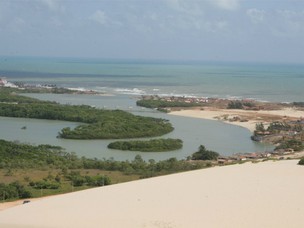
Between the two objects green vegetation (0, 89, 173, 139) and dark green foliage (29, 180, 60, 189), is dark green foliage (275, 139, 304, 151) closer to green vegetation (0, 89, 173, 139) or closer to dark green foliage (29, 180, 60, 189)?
green vegetation (0, 89, 173, 139)

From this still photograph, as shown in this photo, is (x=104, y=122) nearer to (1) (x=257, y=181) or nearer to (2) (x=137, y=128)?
(2) (x=137, y=128)

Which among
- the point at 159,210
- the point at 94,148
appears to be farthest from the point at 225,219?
the point at 94,148

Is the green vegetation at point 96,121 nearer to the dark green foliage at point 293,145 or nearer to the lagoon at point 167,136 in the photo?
the lagoon at point 167,136

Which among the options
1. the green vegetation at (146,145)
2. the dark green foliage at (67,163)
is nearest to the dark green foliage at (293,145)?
the green vegetation at (146,145)

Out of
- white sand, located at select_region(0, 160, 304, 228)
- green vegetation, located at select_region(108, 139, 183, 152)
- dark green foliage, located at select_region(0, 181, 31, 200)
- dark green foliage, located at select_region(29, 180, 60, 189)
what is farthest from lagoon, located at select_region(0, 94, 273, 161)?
white sand, located at select_region(0, 160, 304, 228)

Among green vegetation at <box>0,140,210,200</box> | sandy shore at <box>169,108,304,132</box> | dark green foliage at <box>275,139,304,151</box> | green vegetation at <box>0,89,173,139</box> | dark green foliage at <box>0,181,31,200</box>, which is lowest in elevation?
sandy shore at <box>169,108,304,132</box>

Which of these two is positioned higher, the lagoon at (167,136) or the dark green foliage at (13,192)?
the dark green foliage at (13,192)

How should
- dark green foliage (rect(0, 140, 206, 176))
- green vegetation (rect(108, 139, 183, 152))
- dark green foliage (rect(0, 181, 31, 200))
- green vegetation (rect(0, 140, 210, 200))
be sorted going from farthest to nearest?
green vegetation (rect(108, 139, 183, 152)) → dark green foliage (rect(0, 140, 206, 176)) → green vegetation (rect(0, 140, 210, 200)) → dark green foliage (rect(0, 181, 31, 200))
